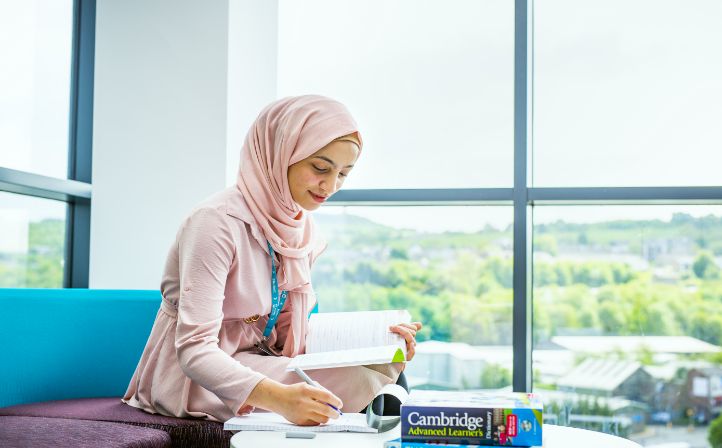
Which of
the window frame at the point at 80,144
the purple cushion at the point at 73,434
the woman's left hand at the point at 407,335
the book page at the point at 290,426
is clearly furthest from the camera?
the window frame at the point at 80,144

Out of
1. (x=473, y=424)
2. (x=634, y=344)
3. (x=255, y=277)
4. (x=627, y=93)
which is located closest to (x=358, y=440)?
(x=473, y=424)

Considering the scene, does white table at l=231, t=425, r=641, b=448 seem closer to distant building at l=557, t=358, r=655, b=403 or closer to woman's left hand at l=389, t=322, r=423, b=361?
woman's left hand at l=389, t=322, r=423, b=361

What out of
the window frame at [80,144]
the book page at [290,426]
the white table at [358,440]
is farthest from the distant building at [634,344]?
the window frame at [80,144]

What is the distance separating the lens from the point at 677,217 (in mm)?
2623

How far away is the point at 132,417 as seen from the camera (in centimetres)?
170

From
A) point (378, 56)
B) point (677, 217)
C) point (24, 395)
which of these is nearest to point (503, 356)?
point (677, 217)

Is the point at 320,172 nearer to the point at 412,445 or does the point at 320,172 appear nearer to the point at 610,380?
the point at 412,445

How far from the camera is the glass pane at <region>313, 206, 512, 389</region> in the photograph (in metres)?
2.77

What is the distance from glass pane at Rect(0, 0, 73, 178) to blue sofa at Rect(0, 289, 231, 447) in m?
0.66

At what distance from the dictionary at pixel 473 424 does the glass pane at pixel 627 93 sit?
1661 mm

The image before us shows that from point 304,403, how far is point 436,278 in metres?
1.55

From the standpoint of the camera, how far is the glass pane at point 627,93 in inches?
103

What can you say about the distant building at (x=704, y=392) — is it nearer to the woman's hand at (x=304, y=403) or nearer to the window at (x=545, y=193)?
→ the window at (x=545, y=193)

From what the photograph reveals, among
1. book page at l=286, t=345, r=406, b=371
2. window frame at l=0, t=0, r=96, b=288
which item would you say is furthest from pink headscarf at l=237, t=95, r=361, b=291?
window frame at l=0, t=0, r=96, b=288
